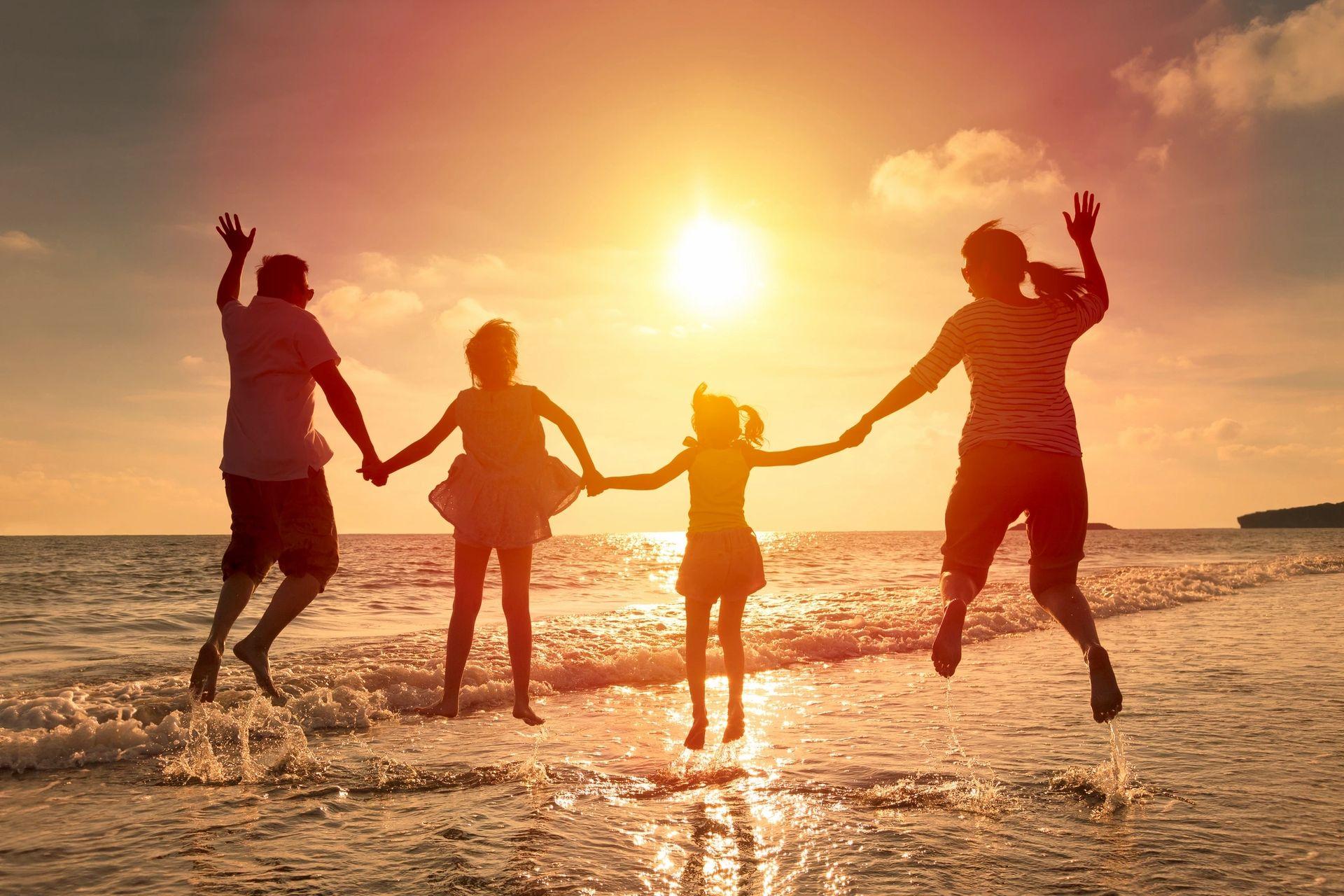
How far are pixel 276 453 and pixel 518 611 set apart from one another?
187cm

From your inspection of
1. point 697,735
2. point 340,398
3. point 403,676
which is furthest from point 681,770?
point 403,676

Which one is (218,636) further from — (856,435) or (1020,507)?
(1020,507)

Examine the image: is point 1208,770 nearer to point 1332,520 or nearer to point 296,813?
point 296,813

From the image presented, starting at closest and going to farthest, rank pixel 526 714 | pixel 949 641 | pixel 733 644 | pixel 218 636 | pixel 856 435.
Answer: pixel 949 641
pixel 218 636
pixel 856 435
pixel 526 714
pixel 733 644

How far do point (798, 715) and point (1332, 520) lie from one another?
Result: 161 meters

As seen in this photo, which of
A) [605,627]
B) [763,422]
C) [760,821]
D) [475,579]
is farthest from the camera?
[605,627]

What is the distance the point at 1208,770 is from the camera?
514 centimetres

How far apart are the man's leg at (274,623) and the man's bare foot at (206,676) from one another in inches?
5.2

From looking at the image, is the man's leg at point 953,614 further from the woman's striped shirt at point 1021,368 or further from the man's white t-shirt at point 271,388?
the man's white t-shirt at point 271,388

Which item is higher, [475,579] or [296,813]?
[475,579]

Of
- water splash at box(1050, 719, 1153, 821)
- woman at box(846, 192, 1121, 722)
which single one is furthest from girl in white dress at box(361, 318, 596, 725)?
water splash at box(1050, 719, 1153, 821)

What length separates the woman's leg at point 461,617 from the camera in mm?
6016

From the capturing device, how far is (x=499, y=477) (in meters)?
6.00

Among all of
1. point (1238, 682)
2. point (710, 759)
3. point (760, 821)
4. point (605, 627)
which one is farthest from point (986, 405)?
point (605, 627)
